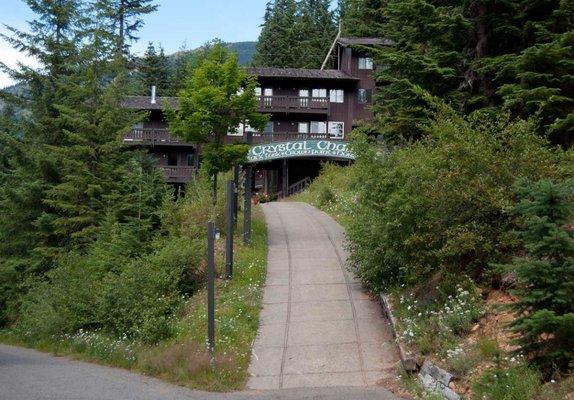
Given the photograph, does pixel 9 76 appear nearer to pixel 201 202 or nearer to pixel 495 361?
pixel 201 202

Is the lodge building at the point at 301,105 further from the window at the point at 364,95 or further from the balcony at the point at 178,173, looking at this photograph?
the balcony at the point at 178,173

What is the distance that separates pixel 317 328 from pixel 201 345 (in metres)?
2.41

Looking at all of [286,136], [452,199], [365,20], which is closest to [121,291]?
[452,199]

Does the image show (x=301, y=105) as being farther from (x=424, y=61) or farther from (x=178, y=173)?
(x=424, y=61)

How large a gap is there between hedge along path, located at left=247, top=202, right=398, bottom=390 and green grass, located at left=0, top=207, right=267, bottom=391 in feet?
1.04

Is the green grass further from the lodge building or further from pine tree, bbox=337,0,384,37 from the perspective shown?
pine tree, bbox=337,0,384,37

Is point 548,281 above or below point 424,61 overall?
below

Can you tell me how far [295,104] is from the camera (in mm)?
47156

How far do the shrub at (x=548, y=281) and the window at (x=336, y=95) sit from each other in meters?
42.2

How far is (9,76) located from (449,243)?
21.5m

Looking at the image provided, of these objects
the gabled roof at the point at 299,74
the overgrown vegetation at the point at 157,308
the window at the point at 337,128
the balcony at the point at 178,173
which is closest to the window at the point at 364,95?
the gabled roof at the point at 299,74

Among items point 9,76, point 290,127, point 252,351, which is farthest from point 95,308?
point 290,127

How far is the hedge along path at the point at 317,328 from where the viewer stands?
10.6 m

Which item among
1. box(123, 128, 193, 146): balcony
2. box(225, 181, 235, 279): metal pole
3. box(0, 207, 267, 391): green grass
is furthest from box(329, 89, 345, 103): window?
box(225, 181, 235, 279): metal pole
